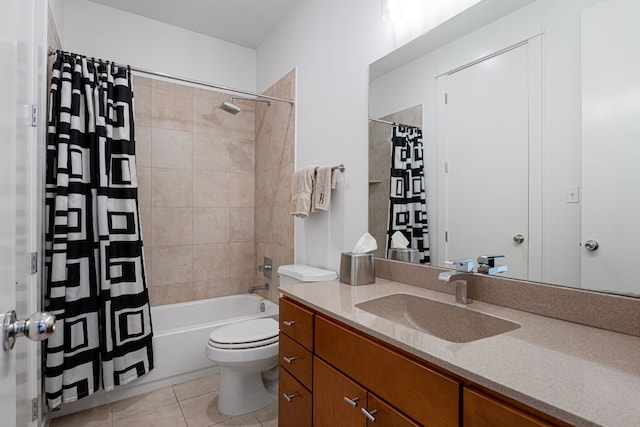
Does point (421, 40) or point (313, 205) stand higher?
point (421, 40)

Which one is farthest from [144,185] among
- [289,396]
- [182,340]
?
[289,396]

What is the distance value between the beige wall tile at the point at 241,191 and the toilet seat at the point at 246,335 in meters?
1.20

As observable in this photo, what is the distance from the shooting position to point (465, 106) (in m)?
1.38

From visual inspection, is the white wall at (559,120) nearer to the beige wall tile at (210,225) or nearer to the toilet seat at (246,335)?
the toilet seat at (246,335)

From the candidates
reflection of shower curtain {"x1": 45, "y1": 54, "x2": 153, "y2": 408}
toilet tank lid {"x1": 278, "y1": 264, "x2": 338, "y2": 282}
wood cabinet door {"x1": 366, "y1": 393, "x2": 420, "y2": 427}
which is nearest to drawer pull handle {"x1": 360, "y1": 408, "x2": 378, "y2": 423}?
wood cabinet door {"x1": 366, "y1": 393, "x2": 420, "y2": 427}

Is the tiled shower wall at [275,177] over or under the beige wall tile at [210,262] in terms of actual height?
over

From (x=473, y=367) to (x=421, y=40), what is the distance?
1.40 meters

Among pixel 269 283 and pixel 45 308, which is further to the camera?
pixel 269 283

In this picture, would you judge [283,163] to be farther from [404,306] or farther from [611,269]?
[611,269]

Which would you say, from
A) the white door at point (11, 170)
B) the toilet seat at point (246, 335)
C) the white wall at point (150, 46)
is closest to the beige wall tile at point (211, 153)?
the white wall at point (150, 46)

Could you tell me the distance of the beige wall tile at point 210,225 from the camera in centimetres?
281

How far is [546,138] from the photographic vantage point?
3.63 ft

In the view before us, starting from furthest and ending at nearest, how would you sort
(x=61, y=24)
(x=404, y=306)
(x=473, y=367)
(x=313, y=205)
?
(x=61, y=24), (x=313, y=205), (x=404, y=306), (x=473, y=367)

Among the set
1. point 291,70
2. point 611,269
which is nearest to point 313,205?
point 291,70
